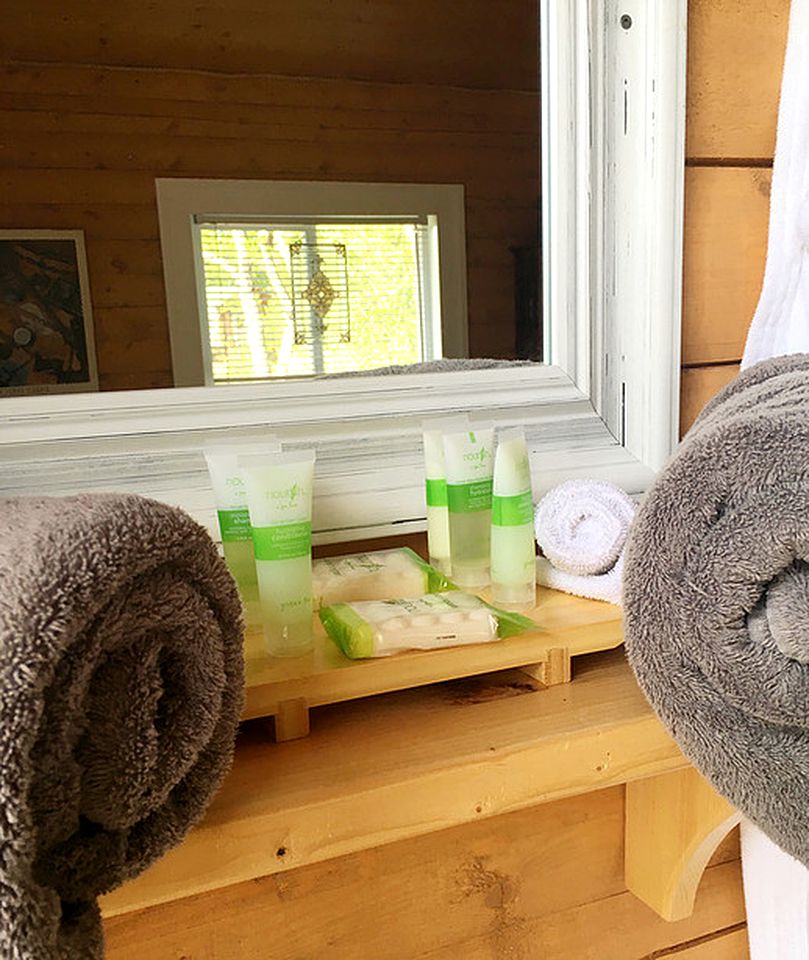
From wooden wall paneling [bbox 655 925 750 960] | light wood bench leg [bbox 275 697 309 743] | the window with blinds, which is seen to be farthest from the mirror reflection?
wooden wall paneling [bbox 655 925 750 960]

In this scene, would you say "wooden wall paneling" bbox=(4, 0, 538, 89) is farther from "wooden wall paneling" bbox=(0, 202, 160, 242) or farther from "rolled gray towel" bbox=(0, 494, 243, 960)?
"rolled gray towel" bbox=(0, 494, 243, 960)

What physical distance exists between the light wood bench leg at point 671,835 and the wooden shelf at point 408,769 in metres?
0.11

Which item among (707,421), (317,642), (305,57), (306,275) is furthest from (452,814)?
(305,57)

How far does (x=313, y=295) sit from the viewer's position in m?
0.57

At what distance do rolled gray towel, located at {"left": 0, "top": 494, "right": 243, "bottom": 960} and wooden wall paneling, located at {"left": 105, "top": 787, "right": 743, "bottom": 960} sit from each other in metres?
0.26

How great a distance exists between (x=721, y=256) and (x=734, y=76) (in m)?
0.13

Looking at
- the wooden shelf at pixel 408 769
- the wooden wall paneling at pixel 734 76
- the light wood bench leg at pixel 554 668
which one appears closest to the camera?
the wooden shelf at pixel 408 769

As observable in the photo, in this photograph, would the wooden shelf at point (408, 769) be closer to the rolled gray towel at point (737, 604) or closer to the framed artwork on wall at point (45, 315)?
the rolled gray towel at point (737, 604)

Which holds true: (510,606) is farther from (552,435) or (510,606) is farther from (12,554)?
(12,554)

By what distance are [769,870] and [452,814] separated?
37 centimetres

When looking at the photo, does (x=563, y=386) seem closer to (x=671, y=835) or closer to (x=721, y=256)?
(x=721, y=256)

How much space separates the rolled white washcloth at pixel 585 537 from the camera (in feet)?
1.69

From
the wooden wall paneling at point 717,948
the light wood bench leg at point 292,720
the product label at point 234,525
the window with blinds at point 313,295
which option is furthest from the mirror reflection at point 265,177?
the wooden wall paneling at point 717,948

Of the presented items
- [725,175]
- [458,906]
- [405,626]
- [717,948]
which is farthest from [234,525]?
[717,948]
